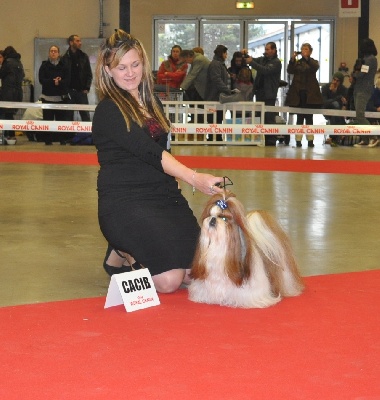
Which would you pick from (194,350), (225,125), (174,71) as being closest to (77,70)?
(174,71)

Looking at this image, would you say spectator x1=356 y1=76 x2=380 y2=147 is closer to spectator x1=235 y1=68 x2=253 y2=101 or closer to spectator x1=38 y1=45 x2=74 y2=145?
spectator x1=235 y1=68 x2=253 y2=101

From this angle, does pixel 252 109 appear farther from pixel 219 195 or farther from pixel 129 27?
pixel 219 195

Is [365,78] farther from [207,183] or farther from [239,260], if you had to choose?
[239,260]

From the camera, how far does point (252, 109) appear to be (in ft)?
37.8

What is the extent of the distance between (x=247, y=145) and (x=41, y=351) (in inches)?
357

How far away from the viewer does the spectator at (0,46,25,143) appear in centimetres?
1163

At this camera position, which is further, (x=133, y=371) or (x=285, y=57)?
(x=285, y=57)

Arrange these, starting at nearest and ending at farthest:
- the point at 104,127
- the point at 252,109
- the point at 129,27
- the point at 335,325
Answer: the point at 335,325
the point at 104,127
the point at 252,109
the point at 129,27

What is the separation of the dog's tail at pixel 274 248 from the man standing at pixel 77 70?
8554 mm

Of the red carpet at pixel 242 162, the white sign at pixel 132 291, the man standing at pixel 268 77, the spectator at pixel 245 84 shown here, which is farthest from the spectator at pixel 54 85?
the white sign at pixel 132 291

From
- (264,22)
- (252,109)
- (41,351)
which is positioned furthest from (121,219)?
(264,22)

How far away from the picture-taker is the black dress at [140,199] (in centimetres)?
342

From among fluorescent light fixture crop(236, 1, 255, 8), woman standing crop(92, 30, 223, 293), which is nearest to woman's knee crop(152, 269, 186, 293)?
woman standing crop(92, 30, 223, 293)

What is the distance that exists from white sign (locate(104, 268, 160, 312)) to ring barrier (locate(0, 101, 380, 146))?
7.05 meters
